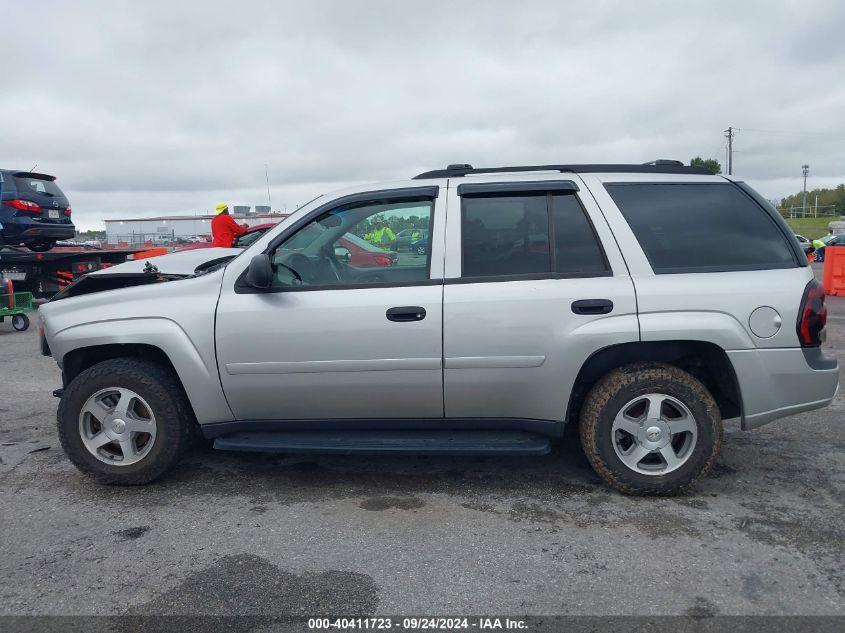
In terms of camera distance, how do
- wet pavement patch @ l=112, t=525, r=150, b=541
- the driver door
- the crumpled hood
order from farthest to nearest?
1. the crumpled hood
2. the driver door
3. wet pavement patch @ l=112, t=525, r=150, b=541

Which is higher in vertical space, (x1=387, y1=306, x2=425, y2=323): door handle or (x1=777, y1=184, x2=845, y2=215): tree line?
(x1=777, y1=184, x2=845, y2=215): tree line

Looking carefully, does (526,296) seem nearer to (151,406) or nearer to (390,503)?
(390,503)

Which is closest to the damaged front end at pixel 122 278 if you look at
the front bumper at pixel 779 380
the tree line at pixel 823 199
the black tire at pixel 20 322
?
the front bumper at pixel 779 380

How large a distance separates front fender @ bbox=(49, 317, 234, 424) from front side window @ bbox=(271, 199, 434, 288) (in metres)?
0.62

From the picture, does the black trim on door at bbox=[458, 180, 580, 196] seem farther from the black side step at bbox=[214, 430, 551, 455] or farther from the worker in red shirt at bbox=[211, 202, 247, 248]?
the worker in red shirt at bbox=[211, 202, 247, 248]

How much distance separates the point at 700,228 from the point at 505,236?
1.10m

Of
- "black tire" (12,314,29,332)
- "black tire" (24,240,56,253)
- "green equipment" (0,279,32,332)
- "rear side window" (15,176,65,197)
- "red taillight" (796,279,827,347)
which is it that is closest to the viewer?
"red taillight" (796,279,827,347)

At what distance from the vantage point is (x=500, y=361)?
3.64m

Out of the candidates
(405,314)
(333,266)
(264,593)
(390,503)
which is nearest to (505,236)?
(405,314)

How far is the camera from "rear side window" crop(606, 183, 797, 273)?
3.70m

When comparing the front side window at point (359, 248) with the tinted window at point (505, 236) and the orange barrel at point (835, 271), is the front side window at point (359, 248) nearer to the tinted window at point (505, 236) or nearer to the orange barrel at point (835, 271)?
the tinted window at point (505, 236)

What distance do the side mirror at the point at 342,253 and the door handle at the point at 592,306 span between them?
1347mm

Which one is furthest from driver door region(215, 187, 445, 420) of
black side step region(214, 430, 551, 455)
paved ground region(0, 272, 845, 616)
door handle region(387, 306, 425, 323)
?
paved ground region(0, 272, 845, 616)

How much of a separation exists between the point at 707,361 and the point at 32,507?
392cm
